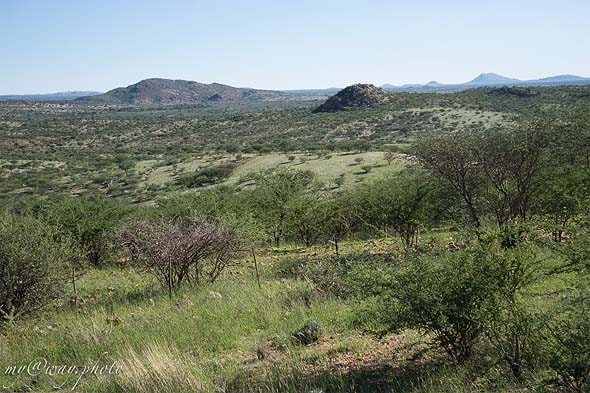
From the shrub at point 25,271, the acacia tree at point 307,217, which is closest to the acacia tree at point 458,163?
the acacia tree at point 307,217

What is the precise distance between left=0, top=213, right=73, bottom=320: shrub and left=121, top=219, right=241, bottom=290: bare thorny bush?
5.10 ft

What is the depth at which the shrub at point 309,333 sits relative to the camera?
284 inches

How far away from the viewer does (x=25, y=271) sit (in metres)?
8.95

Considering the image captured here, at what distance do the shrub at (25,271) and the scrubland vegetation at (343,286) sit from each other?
27 mm

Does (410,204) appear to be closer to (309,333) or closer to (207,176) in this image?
(309,333)

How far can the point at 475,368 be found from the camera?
213 inches

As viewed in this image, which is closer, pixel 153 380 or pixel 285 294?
pixel 153 380

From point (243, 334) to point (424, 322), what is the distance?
319 cm

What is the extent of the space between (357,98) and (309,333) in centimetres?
10193

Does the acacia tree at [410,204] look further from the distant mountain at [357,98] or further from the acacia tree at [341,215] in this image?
the distant mountain at [357,98]

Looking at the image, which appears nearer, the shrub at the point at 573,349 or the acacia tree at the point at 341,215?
the shrub at the point at 573,349

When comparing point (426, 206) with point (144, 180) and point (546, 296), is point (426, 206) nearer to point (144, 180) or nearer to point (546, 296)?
point (546, 296)

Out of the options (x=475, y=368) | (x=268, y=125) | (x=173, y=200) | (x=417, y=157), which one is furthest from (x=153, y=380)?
(x=268, y=125)

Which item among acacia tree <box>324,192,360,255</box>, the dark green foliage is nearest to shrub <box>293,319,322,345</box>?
acacia tree <box>324,192,360,255</box>
